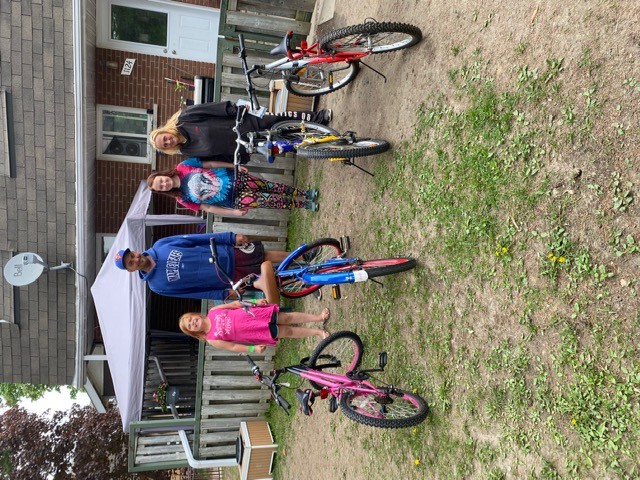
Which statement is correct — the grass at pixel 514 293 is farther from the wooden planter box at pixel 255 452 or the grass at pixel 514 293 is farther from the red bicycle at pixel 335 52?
the wooden planter box at pixel 255 452

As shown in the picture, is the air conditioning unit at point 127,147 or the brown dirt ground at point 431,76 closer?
the brown dirt ground at point 431,76

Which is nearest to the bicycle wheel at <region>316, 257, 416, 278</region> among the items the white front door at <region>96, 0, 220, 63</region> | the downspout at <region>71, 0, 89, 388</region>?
the downspout at <region>71, 0, 89, 388</region>

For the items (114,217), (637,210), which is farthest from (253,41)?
(637,210)

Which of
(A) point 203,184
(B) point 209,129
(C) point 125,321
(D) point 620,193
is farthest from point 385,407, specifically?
(C) point 125,321

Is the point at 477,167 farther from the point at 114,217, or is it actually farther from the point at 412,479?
the point at 114,217

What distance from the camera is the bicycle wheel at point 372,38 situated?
4.86m

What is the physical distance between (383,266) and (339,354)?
202cm

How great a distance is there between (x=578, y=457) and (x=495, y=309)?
1.15m

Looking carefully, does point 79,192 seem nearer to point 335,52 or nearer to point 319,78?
point 319,78

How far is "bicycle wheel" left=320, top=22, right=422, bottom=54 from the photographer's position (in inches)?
191

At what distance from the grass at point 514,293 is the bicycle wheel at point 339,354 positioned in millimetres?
425

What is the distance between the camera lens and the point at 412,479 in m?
4.58

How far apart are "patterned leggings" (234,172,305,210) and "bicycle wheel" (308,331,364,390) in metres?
2.27

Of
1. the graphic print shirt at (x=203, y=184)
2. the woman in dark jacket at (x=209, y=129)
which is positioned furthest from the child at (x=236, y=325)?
the woman in dark jacket at (x=209, y=129)
